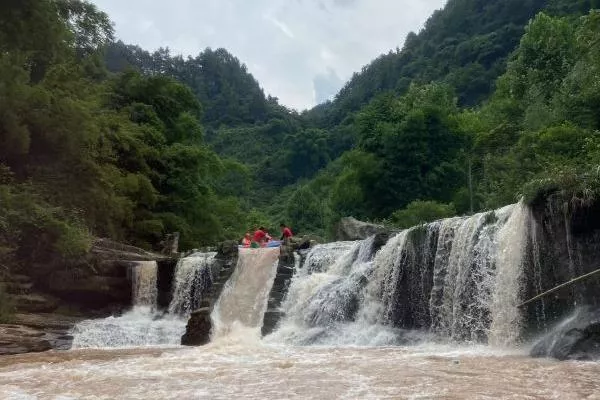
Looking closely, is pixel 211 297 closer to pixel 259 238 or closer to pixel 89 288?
pixel 89 288

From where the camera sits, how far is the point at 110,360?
10297 mm

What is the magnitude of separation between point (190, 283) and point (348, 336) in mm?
6687

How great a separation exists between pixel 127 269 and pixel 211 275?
8.75ft

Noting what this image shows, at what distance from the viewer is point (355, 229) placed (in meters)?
22.9

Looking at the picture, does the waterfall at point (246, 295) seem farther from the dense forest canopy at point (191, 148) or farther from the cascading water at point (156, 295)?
the dense forest canopy at point (191, 148)

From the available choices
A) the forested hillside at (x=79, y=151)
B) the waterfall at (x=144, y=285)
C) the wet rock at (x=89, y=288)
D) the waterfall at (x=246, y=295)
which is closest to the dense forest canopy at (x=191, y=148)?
the forested hillside at (x=79, y=151)

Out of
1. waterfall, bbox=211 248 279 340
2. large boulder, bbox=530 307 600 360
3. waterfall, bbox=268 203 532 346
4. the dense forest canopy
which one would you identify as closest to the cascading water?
waterfall, bbox=211 248 279 340

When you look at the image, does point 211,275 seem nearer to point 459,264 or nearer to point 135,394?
point 459,264

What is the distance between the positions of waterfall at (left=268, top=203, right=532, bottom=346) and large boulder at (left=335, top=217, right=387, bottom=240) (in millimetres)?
6469

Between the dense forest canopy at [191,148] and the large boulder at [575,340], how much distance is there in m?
2.08

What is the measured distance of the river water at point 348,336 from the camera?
701 cm

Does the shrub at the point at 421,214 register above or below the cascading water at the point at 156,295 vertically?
above

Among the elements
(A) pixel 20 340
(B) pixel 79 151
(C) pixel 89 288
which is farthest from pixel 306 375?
(B) pixel 79 151

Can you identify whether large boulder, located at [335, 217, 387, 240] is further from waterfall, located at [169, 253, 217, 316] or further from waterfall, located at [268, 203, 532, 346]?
waterfall, located at [169, 253, 217, 316]
